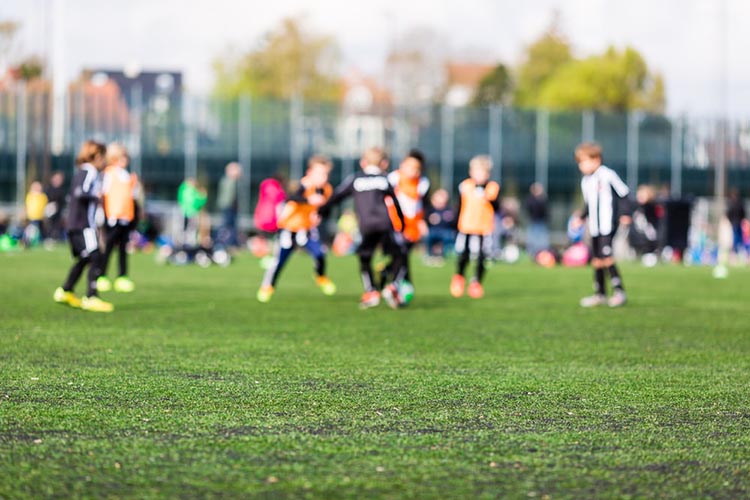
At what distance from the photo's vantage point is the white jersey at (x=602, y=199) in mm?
16594

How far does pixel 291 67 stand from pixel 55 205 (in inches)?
1762

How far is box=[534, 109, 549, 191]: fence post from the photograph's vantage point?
177ft

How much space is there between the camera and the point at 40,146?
5334cm

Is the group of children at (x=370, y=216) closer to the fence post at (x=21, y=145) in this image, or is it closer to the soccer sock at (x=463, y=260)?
the soccer sock at (x=463, y=260)

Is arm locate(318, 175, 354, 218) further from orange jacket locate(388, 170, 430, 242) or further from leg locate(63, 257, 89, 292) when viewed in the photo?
leg locate(63, 257, 89, 292)

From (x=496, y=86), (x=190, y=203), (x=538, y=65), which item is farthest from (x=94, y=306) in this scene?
(x=496, y=86)

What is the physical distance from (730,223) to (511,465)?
32258 millimetres

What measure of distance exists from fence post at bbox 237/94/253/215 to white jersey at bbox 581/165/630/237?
113 ft

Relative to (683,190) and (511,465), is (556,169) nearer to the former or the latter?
(683,190)

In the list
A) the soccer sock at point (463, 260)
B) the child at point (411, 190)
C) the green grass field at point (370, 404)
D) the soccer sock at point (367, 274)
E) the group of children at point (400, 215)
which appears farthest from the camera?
the soccer sock at point (463, 260)

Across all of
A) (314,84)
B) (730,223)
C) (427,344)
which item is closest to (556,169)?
(730,223)

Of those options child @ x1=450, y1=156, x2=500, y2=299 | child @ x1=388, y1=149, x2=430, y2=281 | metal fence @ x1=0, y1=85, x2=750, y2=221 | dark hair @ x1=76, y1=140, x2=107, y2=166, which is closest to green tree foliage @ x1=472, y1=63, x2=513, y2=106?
metal fence @ x1=0, y1=85, x2=750, y2=221

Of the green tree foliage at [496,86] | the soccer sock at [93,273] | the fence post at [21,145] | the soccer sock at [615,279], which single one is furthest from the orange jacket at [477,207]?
the green tree foliage at [496,86]

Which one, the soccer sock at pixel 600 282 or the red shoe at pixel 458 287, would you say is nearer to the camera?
the soccer sock at pixel 600 282
